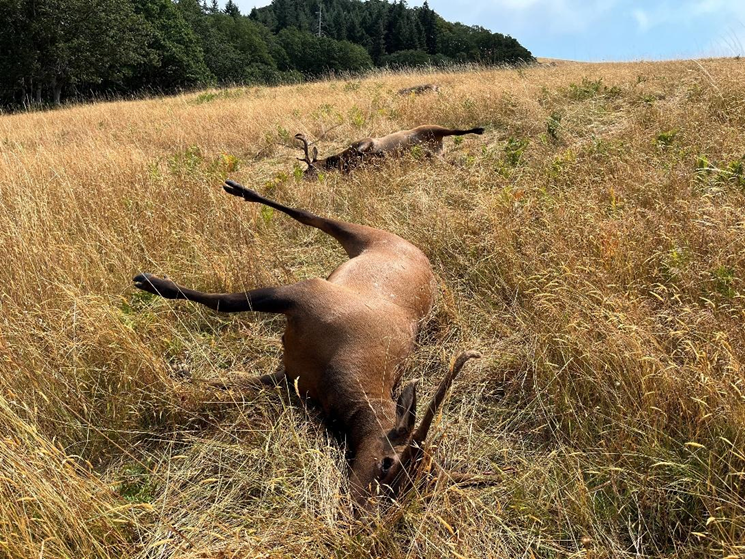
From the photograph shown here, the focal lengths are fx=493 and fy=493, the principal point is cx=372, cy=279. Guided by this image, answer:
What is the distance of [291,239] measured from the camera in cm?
491

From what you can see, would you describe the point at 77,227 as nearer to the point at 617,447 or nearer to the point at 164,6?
the point at 617,447

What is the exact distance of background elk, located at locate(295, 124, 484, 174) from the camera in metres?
6.71

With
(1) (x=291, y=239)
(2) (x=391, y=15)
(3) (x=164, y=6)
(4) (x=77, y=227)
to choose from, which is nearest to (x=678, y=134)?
(1) (x=291, y=239)

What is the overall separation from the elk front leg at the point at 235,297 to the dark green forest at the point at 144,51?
55.0 feet

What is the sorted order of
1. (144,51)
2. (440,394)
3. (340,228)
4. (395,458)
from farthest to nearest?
(144,51), (340,228), (395,458), (440,394)

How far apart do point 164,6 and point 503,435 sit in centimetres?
4569

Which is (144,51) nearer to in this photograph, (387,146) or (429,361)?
(387,146)

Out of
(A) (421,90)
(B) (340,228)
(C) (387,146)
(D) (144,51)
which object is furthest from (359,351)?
(D) (144,51)

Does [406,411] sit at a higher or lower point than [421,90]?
lower

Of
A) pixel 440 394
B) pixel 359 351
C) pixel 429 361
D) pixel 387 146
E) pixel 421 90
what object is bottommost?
pixel 429 361

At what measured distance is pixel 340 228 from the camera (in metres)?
3.96

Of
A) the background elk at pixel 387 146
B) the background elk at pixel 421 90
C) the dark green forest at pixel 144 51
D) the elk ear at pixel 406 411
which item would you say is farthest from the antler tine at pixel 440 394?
the dark green forest at pixel 144 51

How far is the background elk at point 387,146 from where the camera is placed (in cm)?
671

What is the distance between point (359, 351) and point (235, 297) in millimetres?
777
